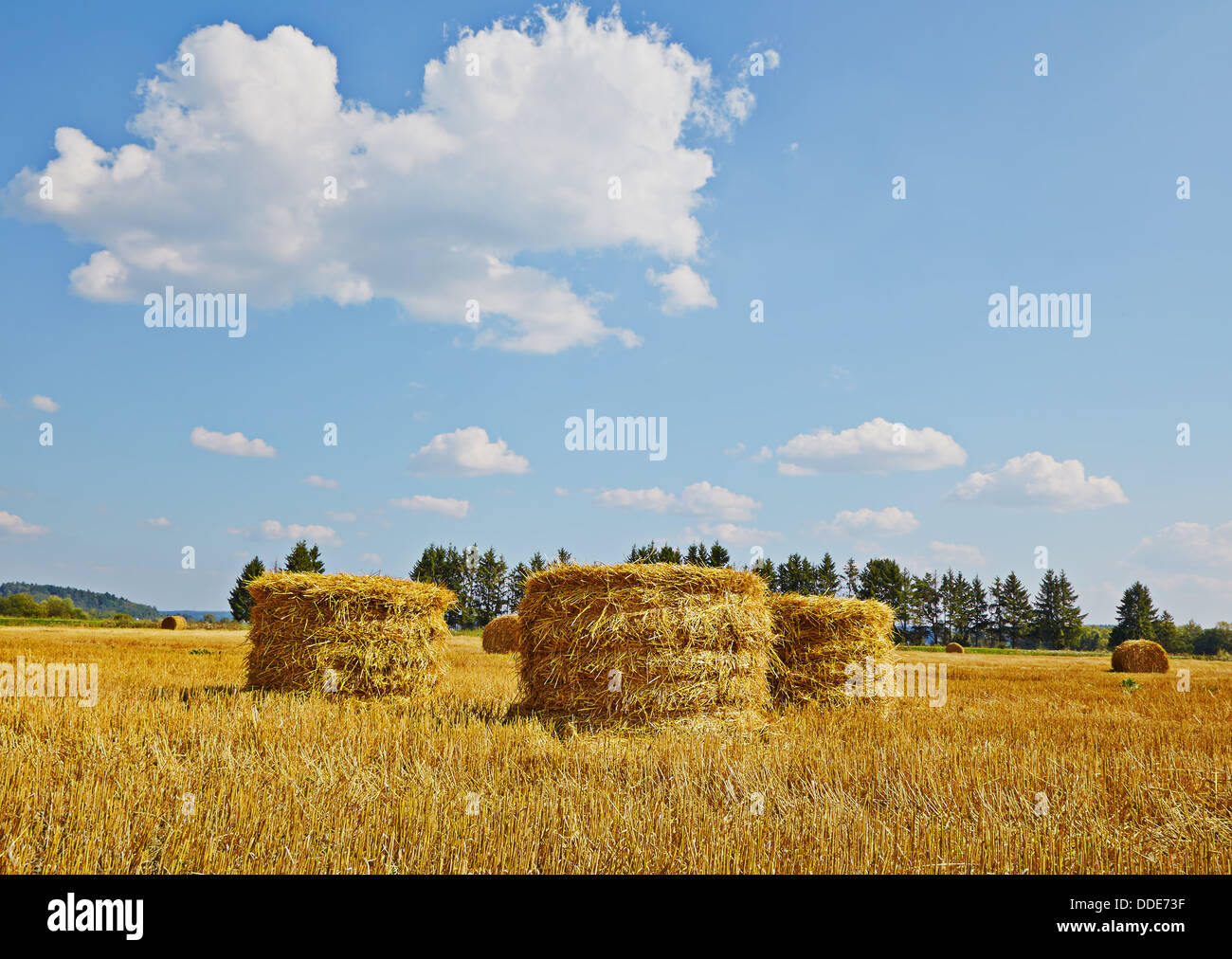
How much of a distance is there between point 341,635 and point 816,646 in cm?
711

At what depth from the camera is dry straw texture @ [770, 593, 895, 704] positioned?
451 inches

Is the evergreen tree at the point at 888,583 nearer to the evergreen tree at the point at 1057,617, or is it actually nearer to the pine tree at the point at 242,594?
the evergreen tree at the point at 1057,617

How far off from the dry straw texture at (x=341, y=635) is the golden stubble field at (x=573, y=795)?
1466mm

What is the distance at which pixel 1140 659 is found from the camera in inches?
1232

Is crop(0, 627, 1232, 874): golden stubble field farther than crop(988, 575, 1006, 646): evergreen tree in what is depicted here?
No

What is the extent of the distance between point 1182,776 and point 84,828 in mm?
8523

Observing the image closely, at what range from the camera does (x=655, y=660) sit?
28.8 feet

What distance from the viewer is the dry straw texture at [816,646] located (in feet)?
37.6

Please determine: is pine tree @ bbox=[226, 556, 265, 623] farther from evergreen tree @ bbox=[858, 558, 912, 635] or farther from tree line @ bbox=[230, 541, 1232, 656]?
evergreen tree @ bbox=[858, 558, 912, 635]

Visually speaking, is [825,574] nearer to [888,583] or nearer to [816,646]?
[888,583]

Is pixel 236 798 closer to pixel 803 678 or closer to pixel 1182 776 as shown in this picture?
pixel 1182 776

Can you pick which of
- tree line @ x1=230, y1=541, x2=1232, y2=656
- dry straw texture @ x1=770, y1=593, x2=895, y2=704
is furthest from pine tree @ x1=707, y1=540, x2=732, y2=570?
dry straw texture @ x1=770, y1=593, x2=895, y2=704

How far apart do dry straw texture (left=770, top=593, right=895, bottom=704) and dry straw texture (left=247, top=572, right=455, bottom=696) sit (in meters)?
5.42
